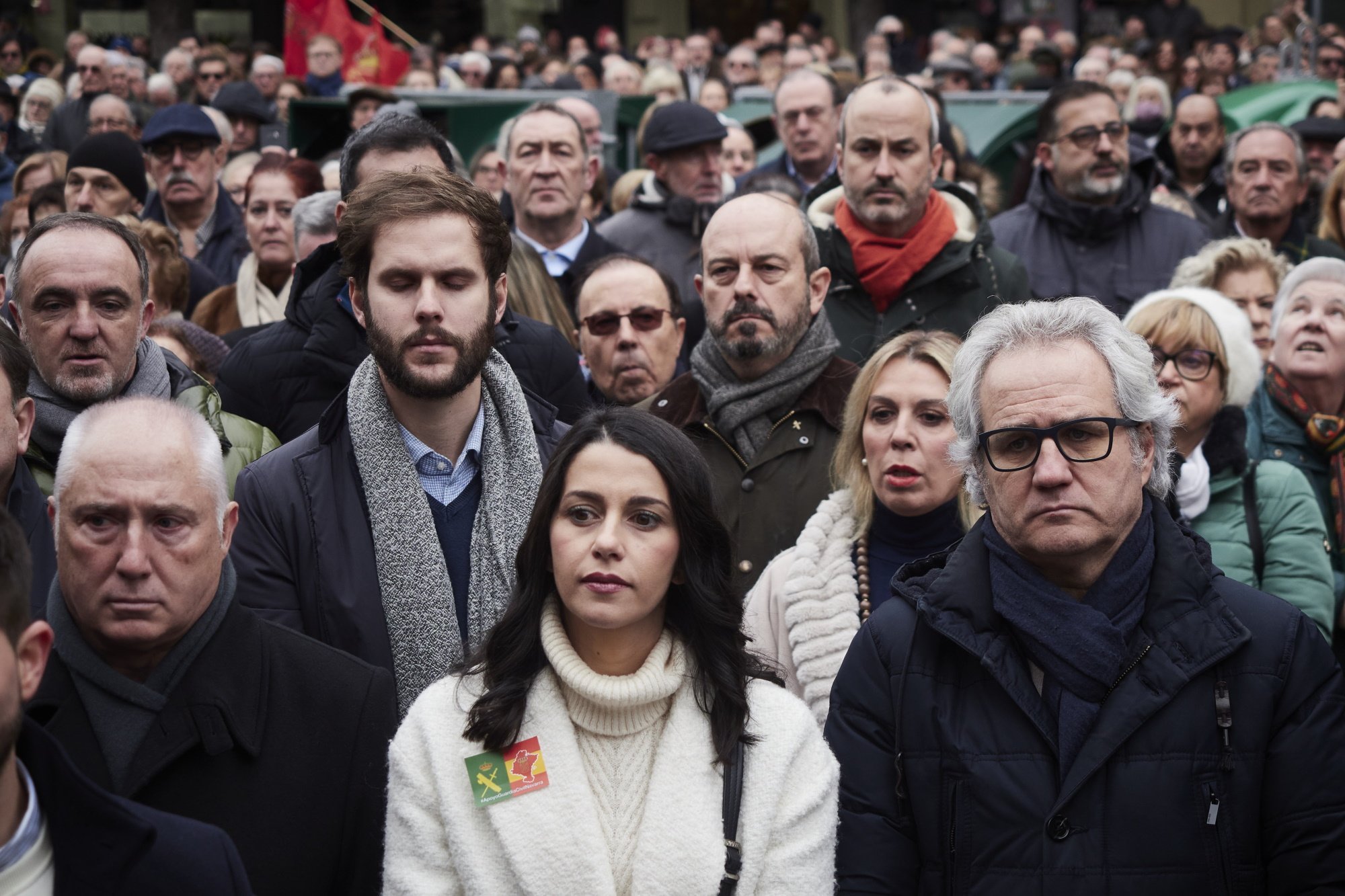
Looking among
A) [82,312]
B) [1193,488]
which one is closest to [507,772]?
[82,312]

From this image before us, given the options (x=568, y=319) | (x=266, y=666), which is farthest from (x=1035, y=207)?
(x=266, y=666)

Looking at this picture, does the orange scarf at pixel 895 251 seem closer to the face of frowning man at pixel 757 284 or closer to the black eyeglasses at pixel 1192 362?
the face of frowning man at pixel 757 284

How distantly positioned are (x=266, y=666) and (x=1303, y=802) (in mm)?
1960

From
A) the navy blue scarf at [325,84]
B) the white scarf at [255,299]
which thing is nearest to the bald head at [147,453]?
the white scarf at [255,299]

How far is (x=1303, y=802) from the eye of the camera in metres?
3.07

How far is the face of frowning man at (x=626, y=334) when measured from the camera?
548 centimetres

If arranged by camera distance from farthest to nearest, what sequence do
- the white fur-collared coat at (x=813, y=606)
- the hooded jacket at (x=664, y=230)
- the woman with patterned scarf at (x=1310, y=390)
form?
the hooded jacket at (x=664, y=230)
the woman with patterned scarf at (x=1310, y=390)
the white fur-collared coat at (x=813, y=606)

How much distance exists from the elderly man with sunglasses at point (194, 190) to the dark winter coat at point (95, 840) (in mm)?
6083

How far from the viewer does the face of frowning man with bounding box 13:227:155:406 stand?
13.9ft

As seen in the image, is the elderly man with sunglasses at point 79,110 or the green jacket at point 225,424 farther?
the elderly man with sunglasses at point 79,110

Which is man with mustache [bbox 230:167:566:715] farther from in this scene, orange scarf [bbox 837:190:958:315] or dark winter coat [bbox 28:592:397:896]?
orange scarf [bbox 837:190:958:315]

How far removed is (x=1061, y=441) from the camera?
3275 mm

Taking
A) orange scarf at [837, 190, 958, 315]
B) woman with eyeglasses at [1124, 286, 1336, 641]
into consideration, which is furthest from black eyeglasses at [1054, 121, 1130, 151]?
woman with eyeglasses at [1124, 286, 1336, 641]

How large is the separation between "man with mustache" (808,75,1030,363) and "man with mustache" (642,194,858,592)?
0.63 meters
